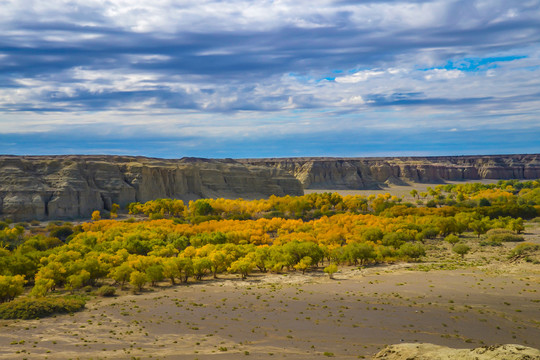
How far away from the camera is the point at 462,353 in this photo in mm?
15797

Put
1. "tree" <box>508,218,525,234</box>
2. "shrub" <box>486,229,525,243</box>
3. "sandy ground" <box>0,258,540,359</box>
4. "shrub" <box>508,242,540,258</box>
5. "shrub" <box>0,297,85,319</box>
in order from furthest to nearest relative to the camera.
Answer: "tree" <box>508,218,525,234</box>, "shrub" <box>486,229,525,243</box>, "shrub" <box>508,242,540,258</box>, "shrub" <box>0,297,85,319</box>, "sandy ground" <box>0,258,540,359</box>

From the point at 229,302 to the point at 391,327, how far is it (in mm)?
11904

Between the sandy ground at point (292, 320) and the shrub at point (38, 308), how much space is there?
947mm

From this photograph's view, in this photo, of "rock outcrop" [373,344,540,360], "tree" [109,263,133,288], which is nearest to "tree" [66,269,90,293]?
"tree" [109,263,133,288]

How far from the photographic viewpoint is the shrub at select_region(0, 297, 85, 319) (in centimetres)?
3069

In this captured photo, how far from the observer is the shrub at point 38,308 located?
101 feet

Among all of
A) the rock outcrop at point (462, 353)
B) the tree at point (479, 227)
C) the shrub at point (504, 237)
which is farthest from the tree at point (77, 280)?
the tree at point (479, 227)

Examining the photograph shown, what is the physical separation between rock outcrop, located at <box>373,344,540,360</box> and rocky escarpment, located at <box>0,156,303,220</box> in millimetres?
78694

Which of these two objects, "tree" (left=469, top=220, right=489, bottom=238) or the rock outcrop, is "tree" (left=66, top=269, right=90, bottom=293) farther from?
"tree" (left=469, top=220, right=489, bottom=238)

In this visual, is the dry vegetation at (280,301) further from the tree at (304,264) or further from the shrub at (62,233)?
the shrub at (62,233)

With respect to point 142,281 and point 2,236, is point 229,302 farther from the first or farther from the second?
point 2,236

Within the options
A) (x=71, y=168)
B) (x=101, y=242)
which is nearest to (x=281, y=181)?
(x=71, y=168)

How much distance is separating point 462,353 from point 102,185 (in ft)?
305

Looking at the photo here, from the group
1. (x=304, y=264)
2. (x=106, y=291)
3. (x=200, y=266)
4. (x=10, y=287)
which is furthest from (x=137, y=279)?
(x=304, y=264)
